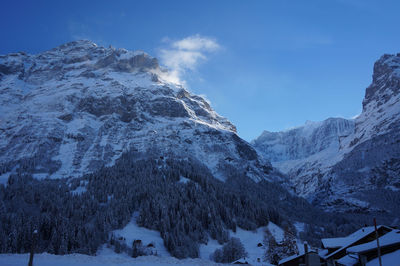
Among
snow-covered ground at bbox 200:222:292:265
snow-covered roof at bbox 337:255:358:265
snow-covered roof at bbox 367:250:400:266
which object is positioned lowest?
snow-covered ground at bbox 200:222:292:265

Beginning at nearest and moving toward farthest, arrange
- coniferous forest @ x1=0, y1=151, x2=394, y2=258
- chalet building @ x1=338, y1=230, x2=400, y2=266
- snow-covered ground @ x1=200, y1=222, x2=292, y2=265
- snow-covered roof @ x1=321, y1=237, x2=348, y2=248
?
chalet building @ x1=338, y1=230, x2=400, y2=266 → snow-covered roof @ x1=321, y1=237, x2=348, y2=248 → coniferous forest @ x1=0, y1=151, x2=394, y2=258 → snow-covered ground @ x1=200, y1=222, x2=292, y2=265

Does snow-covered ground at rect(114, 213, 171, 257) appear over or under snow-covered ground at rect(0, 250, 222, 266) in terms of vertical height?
under

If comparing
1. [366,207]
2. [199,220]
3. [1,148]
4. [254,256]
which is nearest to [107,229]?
[199,220]

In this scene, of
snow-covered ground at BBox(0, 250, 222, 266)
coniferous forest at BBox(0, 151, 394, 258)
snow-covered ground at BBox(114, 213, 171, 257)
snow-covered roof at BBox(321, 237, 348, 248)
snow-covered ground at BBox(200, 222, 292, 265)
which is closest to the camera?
snow-covered ground at BBox(0, 250, 222, 266)

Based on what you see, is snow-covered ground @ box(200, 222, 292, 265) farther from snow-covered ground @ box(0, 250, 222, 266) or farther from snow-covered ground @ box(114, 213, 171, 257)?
snow-covered ground @ box(0, 250, 222, 266)

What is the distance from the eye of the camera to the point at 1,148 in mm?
189375

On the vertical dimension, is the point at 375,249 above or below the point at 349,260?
above

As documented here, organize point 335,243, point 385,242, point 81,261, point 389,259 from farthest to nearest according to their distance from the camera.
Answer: point 335,243, point 385,242, point 389,259, point 81,261

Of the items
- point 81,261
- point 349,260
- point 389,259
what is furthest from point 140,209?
point 389,259

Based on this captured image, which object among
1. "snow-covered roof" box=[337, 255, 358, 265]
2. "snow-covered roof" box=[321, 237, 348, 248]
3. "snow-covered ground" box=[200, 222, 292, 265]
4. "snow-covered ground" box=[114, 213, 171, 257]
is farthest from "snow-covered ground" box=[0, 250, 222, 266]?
"snow-covered ground" box=[200, 222, 292, 265]

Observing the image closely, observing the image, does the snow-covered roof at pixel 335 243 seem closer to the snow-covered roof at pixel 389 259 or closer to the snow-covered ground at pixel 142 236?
the snow-covered roof at pixel 389 259

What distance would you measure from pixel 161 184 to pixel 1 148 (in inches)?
4290

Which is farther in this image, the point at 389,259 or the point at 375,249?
the point at 375,249

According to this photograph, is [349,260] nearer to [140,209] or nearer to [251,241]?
[251,241]
